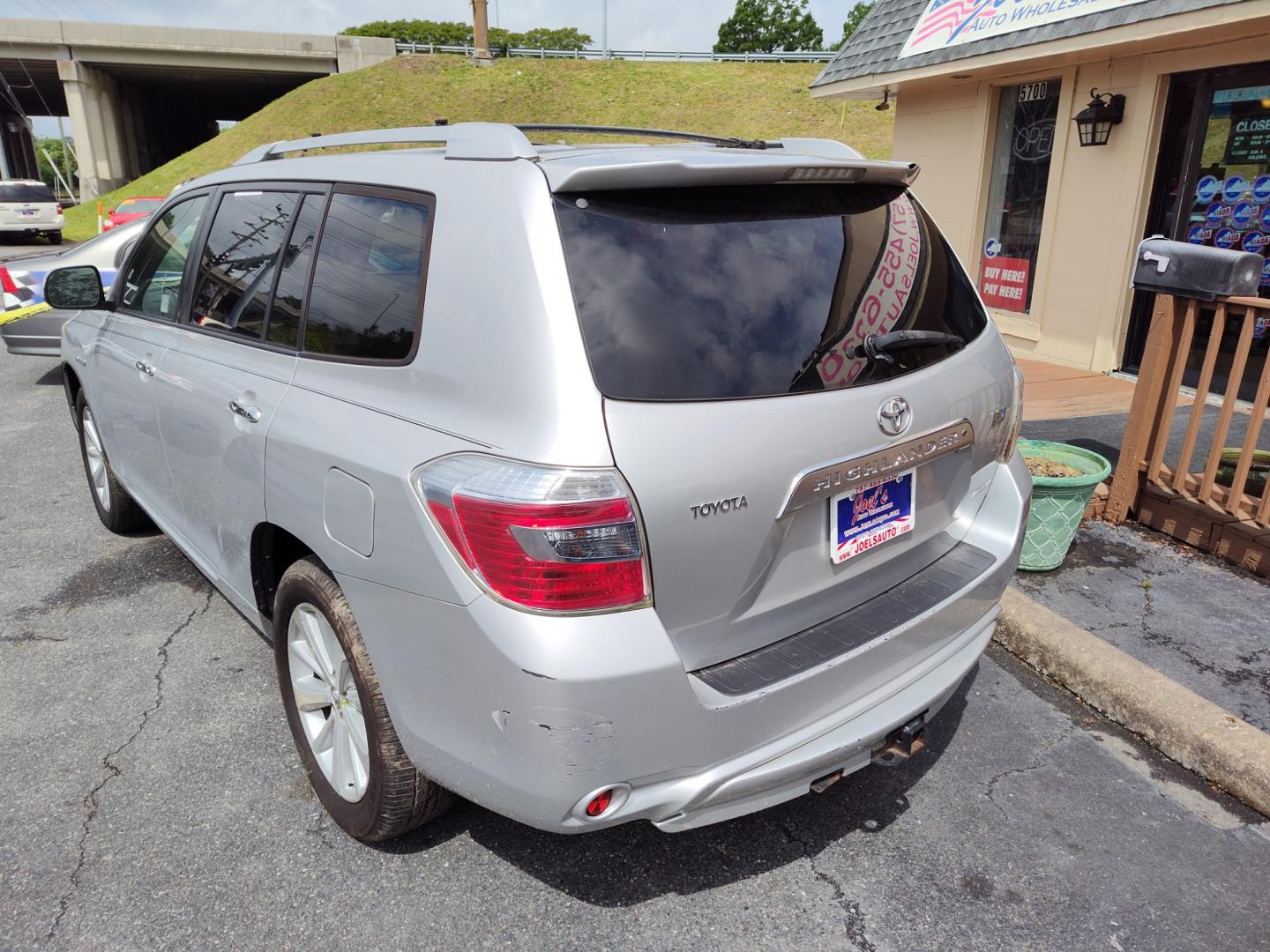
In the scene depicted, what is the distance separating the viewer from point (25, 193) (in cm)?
2706

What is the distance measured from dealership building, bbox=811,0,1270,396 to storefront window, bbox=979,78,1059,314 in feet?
0.06

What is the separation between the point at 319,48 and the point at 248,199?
46875 millimetres

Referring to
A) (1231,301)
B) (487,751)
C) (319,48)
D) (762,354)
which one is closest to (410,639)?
(487,751)

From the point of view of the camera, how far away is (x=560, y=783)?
190 cm

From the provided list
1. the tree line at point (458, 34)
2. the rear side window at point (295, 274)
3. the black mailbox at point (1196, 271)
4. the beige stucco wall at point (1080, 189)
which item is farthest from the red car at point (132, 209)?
the tree line at point (458, 34)

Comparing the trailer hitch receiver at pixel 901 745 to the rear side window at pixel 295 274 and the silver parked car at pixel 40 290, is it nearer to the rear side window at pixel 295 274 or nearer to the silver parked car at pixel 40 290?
the rear side window at pixel 295 274

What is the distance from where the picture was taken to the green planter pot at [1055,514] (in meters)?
3.94

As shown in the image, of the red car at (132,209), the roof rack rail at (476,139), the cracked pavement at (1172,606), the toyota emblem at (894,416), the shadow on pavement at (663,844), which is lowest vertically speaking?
the cracked pavement at (1172,606)

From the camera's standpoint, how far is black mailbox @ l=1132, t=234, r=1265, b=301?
3918 millimetres

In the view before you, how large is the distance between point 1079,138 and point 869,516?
25.2 ft

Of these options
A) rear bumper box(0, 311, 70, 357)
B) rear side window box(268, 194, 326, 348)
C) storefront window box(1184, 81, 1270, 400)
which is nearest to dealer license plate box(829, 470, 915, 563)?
rear side window box(268, 194, 326, 348)

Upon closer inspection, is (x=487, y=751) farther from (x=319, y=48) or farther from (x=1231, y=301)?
(x=319, y=48)

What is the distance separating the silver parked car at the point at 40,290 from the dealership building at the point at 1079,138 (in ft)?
26.1

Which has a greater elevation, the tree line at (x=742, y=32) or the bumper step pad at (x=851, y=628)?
the tree line at (x=742, y=32)
